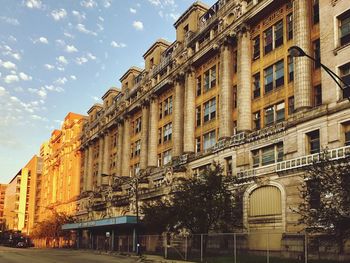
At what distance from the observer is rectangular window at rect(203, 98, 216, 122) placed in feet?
185

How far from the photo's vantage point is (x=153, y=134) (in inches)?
2825

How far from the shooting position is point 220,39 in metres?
54.5

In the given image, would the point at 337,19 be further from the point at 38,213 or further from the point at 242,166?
the point at 38,213

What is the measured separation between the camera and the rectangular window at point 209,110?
56.5m

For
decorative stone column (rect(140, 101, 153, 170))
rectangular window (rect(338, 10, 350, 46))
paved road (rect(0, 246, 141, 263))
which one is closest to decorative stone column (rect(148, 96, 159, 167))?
decorative stone column (rect(140, 101, 153, 170))

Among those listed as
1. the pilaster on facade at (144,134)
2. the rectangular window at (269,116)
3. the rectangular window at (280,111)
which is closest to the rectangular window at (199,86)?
the rectangular window at (269,116)

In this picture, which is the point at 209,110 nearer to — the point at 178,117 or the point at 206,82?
the point at 206,82

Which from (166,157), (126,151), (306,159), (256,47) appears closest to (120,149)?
(126,151)

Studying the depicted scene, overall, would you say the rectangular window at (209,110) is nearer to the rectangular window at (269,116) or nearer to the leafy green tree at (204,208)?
the rectangular window at (269,116)

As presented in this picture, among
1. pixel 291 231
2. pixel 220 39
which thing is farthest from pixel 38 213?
pixel 291 231

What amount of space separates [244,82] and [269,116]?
5237 millimetres

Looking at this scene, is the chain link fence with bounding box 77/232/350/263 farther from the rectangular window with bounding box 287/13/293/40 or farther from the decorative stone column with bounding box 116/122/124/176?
the decorative stone column with bounding box 116/122/124/176

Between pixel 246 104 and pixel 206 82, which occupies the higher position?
pixel 206 82

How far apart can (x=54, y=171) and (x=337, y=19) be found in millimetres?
112583
